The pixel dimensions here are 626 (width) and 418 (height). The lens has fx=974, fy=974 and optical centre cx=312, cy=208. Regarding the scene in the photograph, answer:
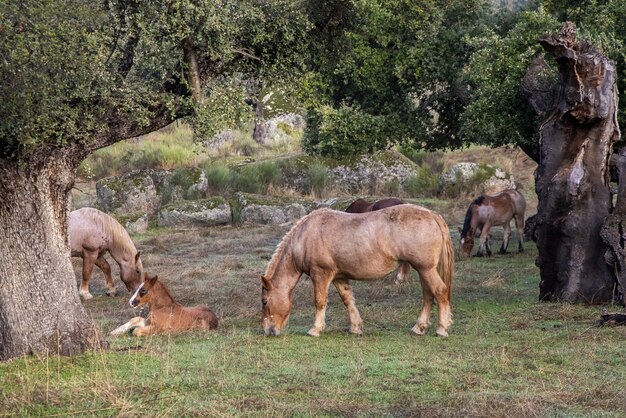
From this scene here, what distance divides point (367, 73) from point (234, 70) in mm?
8308

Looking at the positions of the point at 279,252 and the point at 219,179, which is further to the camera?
the point at 219,179

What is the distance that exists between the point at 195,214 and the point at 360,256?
17.1m

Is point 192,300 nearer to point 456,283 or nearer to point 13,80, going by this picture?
point 456,283

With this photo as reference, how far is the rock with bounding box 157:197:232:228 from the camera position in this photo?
A: 97.0 feet

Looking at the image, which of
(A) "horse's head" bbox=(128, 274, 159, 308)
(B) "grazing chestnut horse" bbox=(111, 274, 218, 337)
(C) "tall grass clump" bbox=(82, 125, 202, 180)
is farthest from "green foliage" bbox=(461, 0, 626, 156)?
(C) "tall grass clump" bbox=(82, 125, 202, 180)

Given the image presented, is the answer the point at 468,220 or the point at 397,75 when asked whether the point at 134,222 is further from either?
the point at 397,75

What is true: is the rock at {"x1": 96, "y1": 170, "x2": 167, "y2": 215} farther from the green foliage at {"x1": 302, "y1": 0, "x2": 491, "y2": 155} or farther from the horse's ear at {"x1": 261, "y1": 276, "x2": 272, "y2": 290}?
the horse's ear at {"x1": 261, "y1": 276, "x2": 272, "y2": 290}

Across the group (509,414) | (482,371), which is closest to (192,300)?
(482,371)

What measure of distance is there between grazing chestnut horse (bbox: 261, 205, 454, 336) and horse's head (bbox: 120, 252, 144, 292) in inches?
239

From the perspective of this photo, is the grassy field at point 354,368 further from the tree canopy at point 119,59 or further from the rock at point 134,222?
the rock at point 134,222

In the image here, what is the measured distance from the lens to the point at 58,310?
11648 millimetres

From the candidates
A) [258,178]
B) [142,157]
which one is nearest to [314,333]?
[258,178]

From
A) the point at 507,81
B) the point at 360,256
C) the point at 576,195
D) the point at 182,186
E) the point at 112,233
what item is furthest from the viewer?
the point at 182,186

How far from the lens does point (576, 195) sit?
15.6 metres
